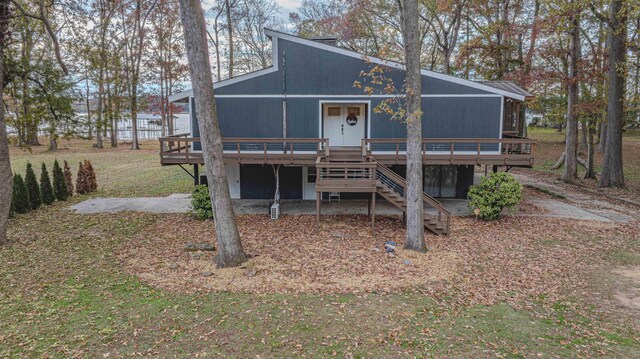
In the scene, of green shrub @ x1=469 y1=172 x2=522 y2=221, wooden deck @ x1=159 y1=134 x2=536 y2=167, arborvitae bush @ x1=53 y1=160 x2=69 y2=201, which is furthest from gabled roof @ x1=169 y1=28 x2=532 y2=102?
arborvitae bush @ x1=53 y1=160 x2=69 y2=201

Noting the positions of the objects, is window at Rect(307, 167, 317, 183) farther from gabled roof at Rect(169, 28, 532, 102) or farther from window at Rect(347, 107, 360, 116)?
gabled roof at Rect(169, 28, 532, 102)

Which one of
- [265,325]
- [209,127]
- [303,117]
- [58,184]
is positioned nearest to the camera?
[265,325]

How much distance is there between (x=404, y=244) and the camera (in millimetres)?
10500

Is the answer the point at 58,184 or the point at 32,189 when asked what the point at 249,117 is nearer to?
the point at 32,189

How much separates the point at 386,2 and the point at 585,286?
25.2 m

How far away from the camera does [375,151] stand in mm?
15250

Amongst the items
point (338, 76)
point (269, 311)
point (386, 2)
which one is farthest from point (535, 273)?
point (386, 2)

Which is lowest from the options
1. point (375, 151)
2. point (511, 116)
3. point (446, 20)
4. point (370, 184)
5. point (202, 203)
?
point (202, 203)

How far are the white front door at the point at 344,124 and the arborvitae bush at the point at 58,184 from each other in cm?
1119

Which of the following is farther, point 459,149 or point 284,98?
point 284,98

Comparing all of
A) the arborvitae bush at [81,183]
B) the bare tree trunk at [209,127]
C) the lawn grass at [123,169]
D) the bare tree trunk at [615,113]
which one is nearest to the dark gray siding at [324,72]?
the bare tree trunk at [209,127]

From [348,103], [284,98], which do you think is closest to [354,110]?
[348,103]

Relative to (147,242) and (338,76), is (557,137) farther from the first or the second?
(147,242)

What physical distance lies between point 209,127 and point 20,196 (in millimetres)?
9896
